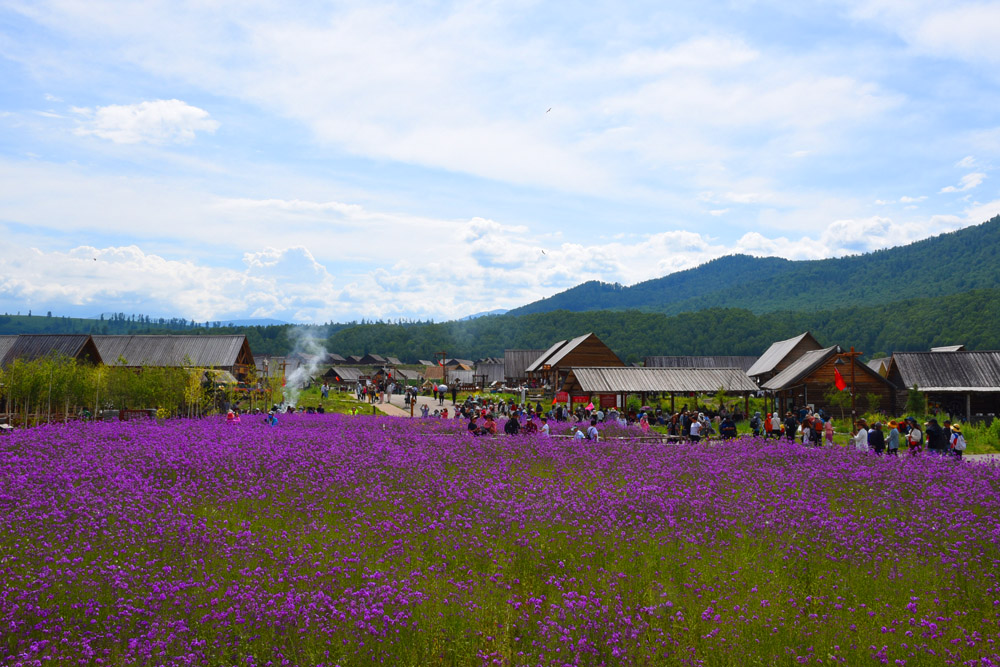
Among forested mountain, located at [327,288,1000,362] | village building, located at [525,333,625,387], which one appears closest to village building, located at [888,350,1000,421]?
village building, located at [525,333,625,387]

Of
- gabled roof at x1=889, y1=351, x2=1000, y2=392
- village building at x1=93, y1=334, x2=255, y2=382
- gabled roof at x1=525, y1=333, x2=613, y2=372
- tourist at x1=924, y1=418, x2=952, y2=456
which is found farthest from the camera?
gabled roof at x1=525, y1=333, x2=613, y2=372

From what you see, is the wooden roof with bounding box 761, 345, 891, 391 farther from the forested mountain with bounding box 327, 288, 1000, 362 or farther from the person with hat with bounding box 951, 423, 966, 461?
the forested mountain with bounding box 327, 288, 1000, 362

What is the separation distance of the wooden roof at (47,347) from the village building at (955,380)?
4925 centimetres

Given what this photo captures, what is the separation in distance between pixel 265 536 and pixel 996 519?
1061cm

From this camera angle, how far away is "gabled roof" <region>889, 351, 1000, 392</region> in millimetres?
41844

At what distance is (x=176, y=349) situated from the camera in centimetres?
6400

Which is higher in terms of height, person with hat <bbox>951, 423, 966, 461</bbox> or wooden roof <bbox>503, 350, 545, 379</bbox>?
wooden roof <bbox>503, 350, 545, 379</bbox>

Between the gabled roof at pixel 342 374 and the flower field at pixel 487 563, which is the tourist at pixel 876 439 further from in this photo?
the gabled roof at pixel 342 374

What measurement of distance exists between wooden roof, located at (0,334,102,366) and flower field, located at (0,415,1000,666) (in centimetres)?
3349

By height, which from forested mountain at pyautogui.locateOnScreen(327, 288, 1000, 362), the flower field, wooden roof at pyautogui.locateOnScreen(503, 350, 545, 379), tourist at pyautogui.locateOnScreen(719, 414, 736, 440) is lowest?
the flower field

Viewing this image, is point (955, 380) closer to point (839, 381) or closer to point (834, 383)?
point (834, 383)

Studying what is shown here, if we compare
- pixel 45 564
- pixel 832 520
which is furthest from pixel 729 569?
pixel 45 564

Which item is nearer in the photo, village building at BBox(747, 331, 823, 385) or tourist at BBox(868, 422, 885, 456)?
tourist at BBox(868, 422, 885, 456)

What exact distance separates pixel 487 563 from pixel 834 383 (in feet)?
136
